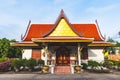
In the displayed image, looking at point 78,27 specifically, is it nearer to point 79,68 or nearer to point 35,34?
point 35,34

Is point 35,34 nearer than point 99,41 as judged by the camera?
No

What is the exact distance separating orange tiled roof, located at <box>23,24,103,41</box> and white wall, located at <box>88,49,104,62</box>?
1.64 metres

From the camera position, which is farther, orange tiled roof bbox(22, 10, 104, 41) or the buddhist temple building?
orange tiled roof bbox(22, 10, 104, 41)

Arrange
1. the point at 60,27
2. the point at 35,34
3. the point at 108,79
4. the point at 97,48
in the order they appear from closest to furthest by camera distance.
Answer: the point at 108,79, the point at 60,27, the point at 97,48, the point at 35,34

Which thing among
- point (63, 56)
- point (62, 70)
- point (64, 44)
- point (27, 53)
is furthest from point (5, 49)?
point (62, 70)

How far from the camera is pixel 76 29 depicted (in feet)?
87.7

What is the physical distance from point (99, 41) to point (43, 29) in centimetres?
800

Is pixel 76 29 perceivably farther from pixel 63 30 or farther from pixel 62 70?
pixel 62 70

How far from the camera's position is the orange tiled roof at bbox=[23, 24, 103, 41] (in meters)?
26.5

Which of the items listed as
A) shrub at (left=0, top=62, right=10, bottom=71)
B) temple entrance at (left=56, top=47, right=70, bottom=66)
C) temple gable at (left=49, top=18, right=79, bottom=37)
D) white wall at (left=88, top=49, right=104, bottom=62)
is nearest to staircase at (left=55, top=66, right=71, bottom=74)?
temple entrance at (left=56, top=47, right=70, bottom=66)

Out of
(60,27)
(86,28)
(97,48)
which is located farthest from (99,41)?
(60,27)

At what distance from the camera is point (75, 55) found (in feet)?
77.8

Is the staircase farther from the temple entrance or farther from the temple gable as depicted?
the temple gable

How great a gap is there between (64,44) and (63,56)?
1572mm
